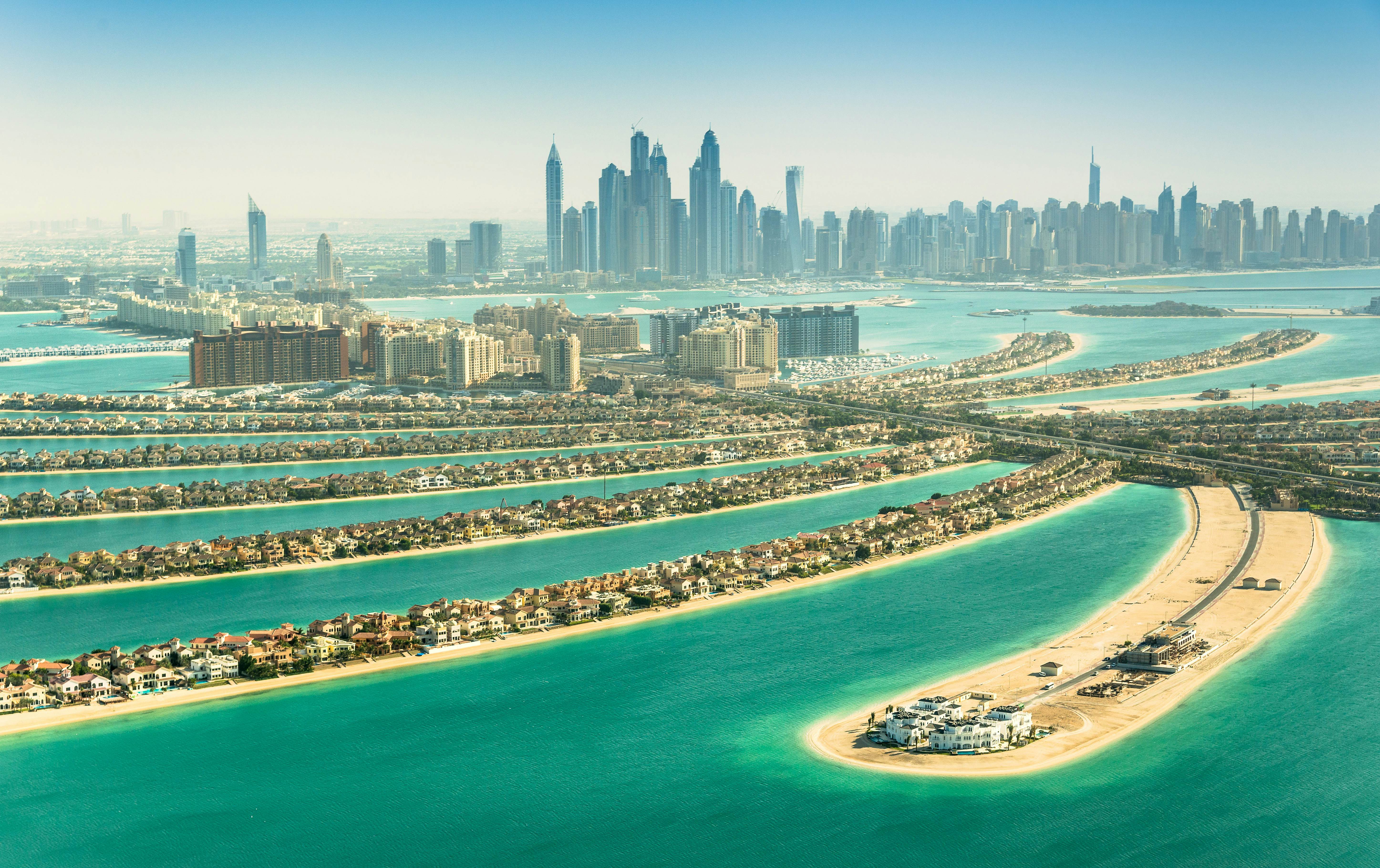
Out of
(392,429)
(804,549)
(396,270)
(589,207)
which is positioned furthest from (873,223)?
(804,549)

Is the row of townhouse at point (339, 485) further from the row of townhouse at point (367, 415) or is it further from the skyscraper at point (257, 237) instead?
the skyscraper at point (257, 237)

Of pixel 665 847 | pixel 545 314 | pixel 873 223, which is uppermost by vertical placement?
pixel 873 223

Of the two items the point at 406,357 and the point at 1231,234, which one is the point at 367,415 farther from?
the point at 1231,234

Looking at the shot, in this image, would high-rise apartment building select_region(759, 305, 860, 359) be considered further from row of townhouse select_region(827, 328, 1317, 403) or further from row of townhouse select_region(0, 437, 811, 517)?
row of townhouse select_region(0, 437, 811, 517)

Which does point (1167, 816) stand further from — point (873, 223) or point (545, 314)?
point (873, 223)

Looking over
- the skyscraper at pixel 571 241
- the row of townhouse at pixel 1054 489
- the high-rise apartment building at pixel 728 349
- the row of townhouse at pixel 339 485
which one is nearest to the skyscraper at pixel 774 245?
the skyscraper at pixel 571 241

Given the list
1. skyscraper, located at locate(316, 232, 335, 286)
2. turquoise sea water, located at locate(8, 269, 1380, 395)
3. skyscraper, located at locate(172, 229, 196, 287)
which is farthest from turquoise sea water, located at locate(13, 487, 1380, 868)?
skyscraper, located at locate(172, 229, 196, 287)

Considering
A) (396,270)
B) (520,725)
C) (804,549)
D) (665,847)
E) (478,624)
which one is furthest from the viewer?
(396,270)
